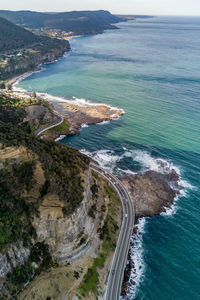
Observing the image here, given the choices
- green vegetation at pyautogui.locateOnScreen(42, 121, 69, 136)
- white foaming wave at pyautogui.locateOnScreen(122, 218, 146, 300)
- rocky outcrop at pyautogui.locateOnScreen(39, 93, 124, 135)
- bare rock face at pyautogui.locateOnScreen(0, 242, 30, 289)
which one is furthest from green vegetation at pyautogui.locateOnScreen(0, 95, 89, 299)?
rocky outcrop at pyautogui.locateOnScreen(39, 93, 124, 135)

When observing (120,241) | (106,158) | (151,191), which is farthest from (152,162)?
(120,241)

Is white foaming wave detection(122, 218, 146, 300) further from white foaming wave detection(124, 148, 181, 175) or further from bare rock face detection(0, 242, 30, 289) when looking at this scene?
bare rock face detection(0, 242, 30, 289)

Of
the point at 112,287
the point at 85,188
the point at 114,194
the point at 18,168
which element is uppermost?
the point at 18,168

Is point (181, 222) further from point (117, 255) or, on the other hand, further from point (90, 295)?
point (90, 295)

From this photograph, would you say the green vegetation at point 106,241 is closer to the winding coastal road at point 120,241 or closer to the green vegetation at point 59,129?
the winding coastal road at point 120,241

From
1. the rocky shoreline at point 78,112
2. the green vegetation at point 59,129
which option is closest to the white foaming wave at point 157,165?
the rocky shoreline at point 78,112

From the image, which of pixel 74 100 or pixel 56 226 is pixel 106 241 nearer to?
pixel 56 226

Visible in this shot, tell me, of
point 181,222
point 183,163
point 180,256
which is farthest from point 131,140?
point 180,256
